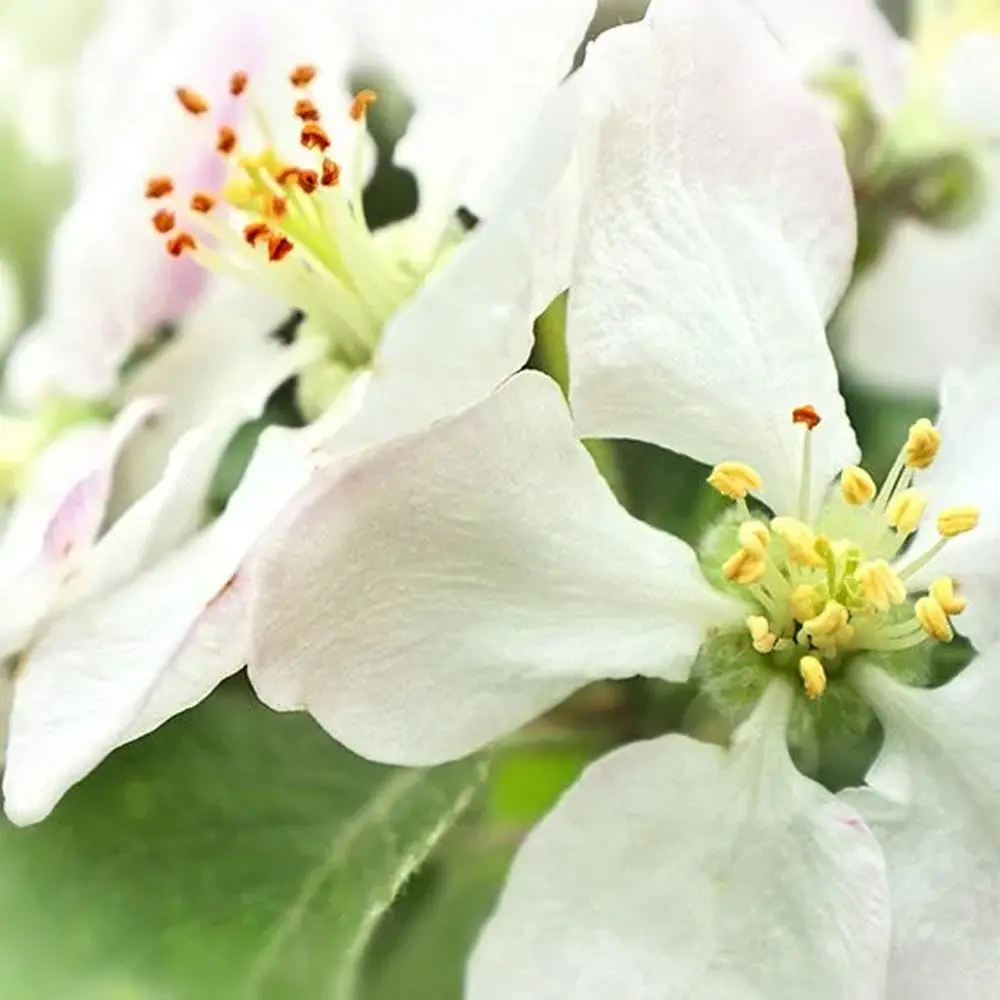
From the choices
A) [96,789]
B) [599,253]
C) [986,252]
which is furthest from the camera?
[986,252]

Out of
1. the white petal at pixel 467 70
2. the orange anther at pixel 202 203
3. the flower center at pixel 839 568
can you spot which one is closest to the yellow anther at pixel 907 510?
the flower center at pixel 839 568

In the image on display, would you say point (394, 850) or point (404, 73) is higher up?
point (404, 73)

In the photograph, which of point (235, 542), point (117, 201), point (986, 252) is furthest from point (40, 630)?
point (986, 252)

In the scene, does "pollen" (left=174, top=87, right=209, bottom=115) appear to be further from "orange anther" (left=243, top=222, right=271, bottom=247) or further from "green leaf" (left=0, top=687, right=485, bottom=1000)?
"green leaf" (left=0, top=687, right=485, bottom=1000)

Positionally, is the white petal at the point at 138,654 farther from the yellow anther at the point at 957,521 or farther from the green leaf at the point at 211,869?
the yellow anther at the point at 957,521

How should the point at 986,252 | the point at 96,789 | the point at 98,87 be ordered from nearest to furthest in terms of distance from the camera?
the point at 96,789 → the point at 98,87 → the point at 986,252

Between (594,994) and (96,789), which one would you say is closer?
(594,994)

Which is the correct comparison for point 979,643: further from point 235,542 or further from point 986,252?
point 986,252

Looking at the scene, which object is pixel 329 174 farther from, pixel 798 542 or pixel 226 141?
pixel 798 542
